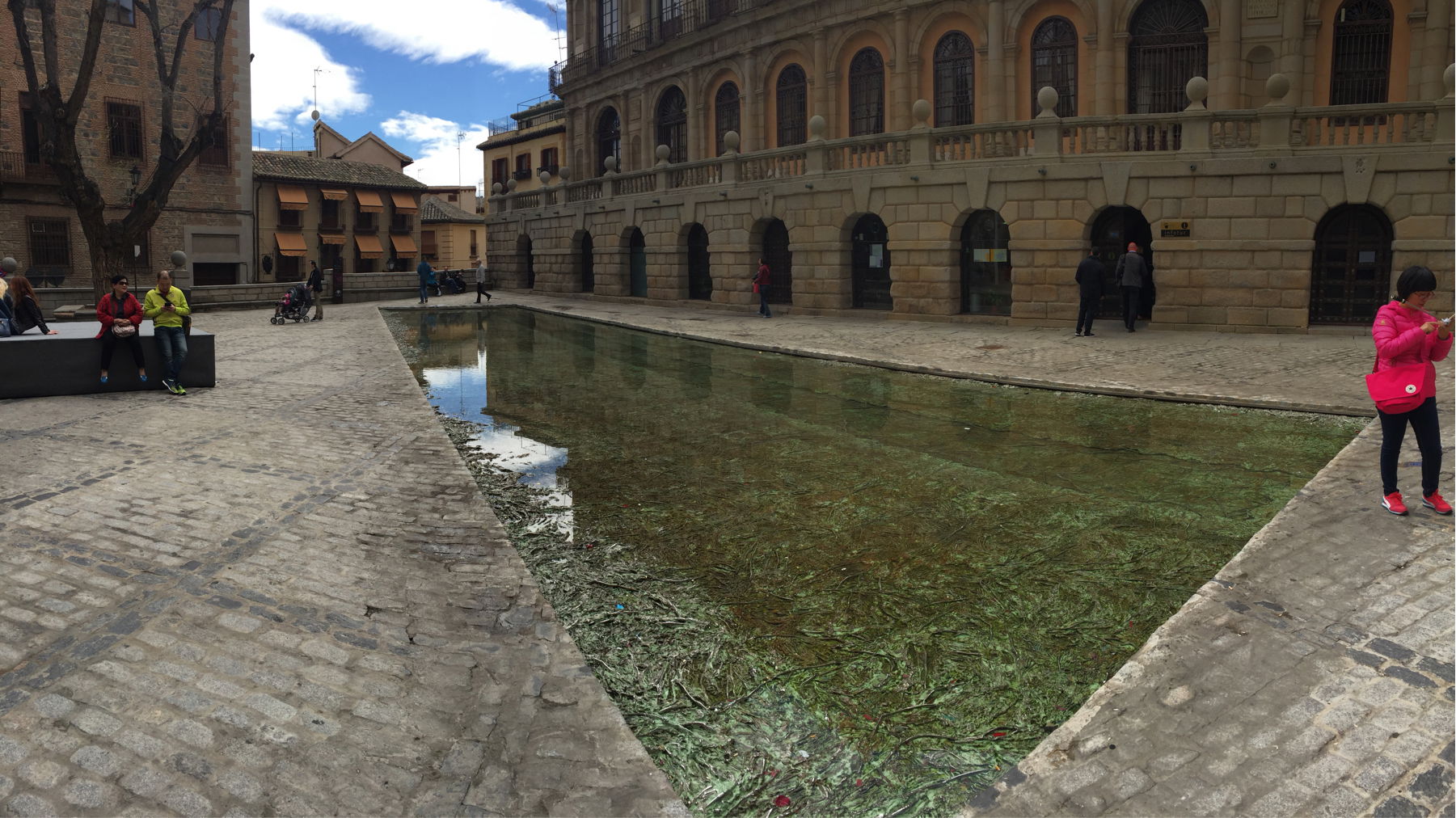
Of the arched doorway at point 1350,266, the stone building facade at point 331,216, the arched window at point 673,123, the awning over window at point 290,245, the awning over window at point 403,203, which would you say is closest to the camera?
the arched doorway at point 1350,266

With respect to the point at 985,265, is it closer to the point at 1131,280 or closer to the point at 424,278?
the point at 1131,280

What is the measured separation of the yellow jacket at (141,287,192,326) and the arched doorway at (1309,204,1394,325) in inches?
765

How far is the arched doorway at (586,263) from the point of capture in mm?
37250

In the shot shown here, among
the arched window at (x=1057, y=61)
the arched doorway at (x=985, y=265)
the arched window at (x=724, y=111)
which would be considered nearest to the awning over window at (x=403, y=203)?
the arched window at (x=724, y=111)

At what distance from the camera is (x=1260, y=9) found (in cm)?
2061

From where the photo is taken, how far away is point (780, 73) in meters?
29.1

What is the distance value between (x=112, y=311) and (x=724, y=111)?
2261 cm

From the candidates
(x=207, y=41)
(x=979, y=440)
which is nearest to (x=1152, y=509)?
(x=979, y=440)

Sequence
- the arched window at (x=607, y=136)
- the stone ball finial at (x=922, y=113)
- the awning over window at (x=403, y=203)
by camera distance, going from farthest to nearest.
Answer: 1. the awning over window at (x=403, y=203)
2. the arched window at (x=607, y=136)
3. the stone ball finial at (x=922, y=113)

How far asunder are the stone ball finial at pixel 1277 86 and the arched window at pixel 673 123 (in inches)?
741

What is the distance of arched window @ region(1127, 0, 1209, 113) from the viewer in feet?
71.3

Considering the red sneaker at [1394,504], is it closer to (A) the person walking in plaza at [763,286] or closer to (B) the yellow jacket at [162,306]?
(B) the yellow jacket at [162,306]

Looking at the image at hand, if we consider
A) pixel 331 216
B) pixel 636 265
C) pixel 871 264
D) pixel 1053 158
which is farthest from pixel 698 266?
pixel 331 216

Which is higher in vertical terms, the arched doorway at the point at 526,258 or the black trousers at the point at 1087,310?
the arched doorway at the point at 526,258
